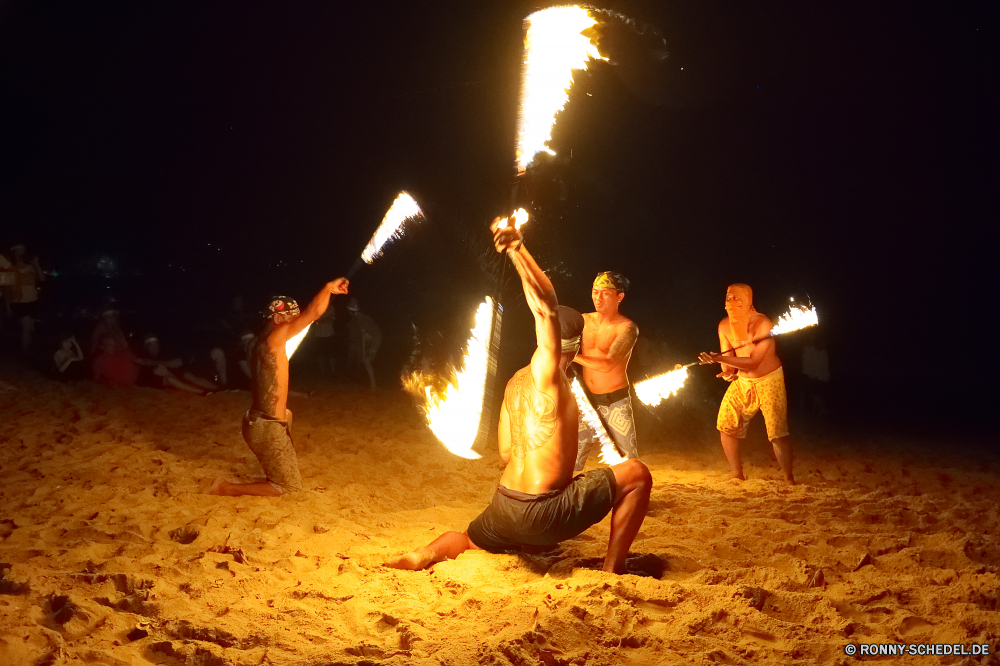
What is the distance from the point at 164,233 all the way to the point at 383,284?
12178 mm

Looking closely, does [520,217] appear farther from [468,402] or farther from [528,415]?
[468,402]

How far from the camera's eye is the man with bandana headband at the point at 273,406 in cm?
549

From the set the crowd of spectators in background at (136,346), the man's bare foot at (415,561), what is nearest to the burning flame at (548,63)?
the man's bare foot at (415,561)

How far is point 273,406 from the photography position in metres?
5.52

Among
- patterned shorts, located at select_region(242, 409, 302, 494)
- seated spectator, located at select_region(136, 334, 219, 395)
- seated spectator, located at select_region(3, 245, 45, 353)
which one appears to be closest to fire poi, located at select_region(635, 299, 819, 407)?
patterned shorts, located at select_region(242, 409, 302, 494)

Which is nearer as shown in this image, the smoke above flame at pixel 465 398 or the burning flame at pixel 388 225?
the burning flame at pixel 388 225

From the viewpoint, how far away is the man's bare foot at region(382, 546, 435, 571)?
4.02 metres

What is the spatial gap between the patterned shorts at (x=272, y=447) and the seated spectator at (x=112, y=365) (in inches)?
202

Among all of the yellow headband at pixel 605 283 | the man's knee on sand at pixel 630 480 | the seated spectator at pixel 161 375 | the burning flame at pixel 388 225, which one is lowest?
the man's knee on sand at pixel 630 480

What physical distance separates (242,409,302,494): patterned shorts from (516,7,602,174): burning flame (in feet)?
10.4

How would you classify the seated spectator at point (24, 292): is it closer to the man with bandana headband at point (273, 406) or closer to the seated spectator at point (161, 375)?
the seated spectator at point (161, 375)

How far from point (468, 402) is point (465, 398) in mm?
64

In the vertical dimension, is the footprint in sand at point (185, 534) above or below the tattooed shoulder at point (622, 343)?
below

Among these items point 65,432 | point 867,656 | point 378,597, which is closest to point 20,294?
point 65,432
